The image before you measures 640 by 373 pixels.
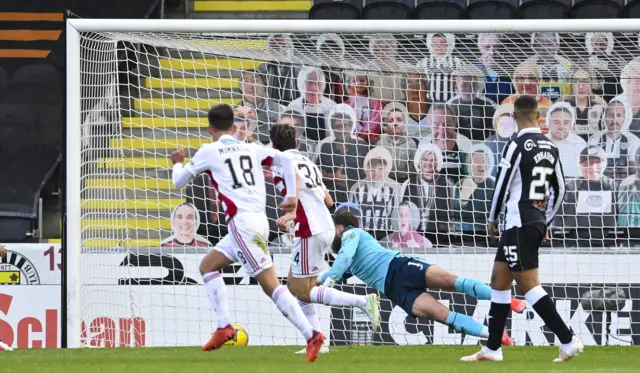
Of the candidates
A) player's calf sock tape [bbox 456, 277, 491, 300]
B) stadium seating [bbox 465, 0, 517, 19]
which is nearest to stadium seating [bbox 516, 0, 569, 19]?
stadium seating [bbox 465, 0, 517, 19]

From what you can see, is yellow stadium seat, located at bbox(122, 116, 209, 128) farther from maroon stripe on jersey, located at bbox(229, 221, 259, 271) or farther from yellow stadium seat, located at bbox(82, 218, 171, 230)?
maroon stripe on jersey, located at bbox(229, 221, 259, 271)

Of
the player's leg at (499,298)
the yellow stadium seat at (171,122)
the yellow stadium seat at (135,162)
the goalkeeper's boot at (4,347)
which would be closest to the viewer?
the player's leg at (499,298)

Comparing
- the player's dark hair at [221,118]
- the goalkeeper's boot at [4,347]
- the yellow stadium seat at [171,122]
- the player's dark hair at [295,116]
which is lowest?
the goalkeeper's boot at [4,347]

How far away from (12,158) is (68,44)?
5.98 meters

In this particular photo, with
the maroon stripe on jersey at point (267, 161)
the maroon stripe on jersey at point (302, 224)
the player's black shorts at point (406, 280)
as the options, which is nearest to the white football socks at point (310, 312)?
the maroon stripe on jersey at point (302, 224)

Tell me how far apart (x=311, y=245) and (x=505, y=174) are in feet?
6.39

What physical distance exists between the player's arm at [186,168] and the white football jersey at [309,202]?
1117mm

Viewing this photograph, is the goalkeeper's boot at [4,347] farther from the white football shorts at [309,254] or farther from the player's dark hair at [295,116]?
the player's dark hair at [295,116]

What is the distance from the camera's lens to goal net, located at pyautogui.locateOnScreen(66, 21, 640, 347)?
11484 mm

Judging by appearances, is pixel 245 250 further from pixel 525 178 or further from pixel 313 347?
pixel 525 178

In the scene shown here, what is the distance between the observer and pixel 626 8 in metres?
15.4

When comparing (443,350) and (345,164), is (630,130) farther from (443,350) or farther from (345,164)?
(443,350)

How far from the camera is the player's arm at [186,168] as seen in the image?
8242mm

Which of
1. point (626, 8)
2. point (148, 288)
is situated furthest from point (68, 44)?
point (626, 8)
